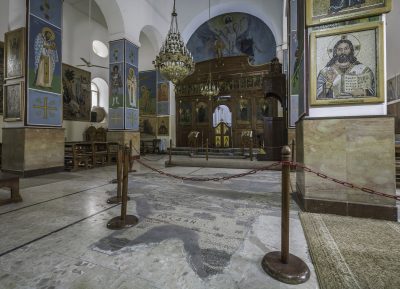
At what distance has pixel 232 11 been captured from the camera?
1578 cm

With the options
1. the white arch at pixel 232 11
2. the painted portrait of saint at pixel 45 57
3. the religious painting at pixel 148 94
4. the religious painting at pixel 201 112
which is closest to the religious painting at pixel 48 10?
the painted portrait of saint at pixel 45 57

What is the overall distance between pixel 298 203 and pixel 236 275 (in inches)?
97.2

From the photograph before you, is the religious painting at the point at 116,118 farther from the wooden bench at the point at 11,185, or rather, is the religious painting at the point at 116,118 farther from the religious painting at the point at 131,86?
the wooden bench at the point at 11,185

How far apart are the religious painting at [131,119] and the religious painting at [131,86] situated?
244mm

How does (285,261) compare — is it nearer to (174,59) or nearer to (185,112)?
(174,59)

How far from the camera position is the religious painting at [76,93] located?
1282 centimetres

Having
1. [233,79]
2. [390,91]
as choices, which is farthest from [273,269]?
[233,79]

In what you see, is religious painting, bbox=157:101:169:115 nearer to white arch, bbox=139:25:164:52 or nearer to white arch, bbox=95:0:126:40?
white arch, bbox=139:25:164:52

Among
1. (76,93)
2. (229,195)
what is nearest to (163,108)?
(76,93)

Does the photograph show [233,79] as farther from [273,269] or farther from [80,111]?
[273,269]

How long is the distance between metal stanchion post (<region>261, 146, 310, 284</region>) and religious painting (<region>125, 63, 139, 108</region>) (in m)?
9.69

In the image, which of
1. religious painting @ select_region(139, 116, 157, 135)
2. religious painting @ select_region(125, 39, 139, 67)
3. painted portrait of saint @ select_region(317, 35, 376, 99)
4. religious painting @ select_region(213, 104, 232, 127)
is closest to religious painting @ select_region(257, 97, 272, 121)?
religious painting @ select_region(213, 104, 232, 127)

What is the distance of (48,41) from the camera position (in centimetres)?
696

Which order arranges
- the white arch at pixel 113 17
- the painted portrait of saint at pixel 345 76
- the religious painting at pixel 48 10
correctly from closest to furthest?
the painted portrait of saint at pixel 345 76
the religious painting at pixel 48 10
the white arch at pixel 113 17
